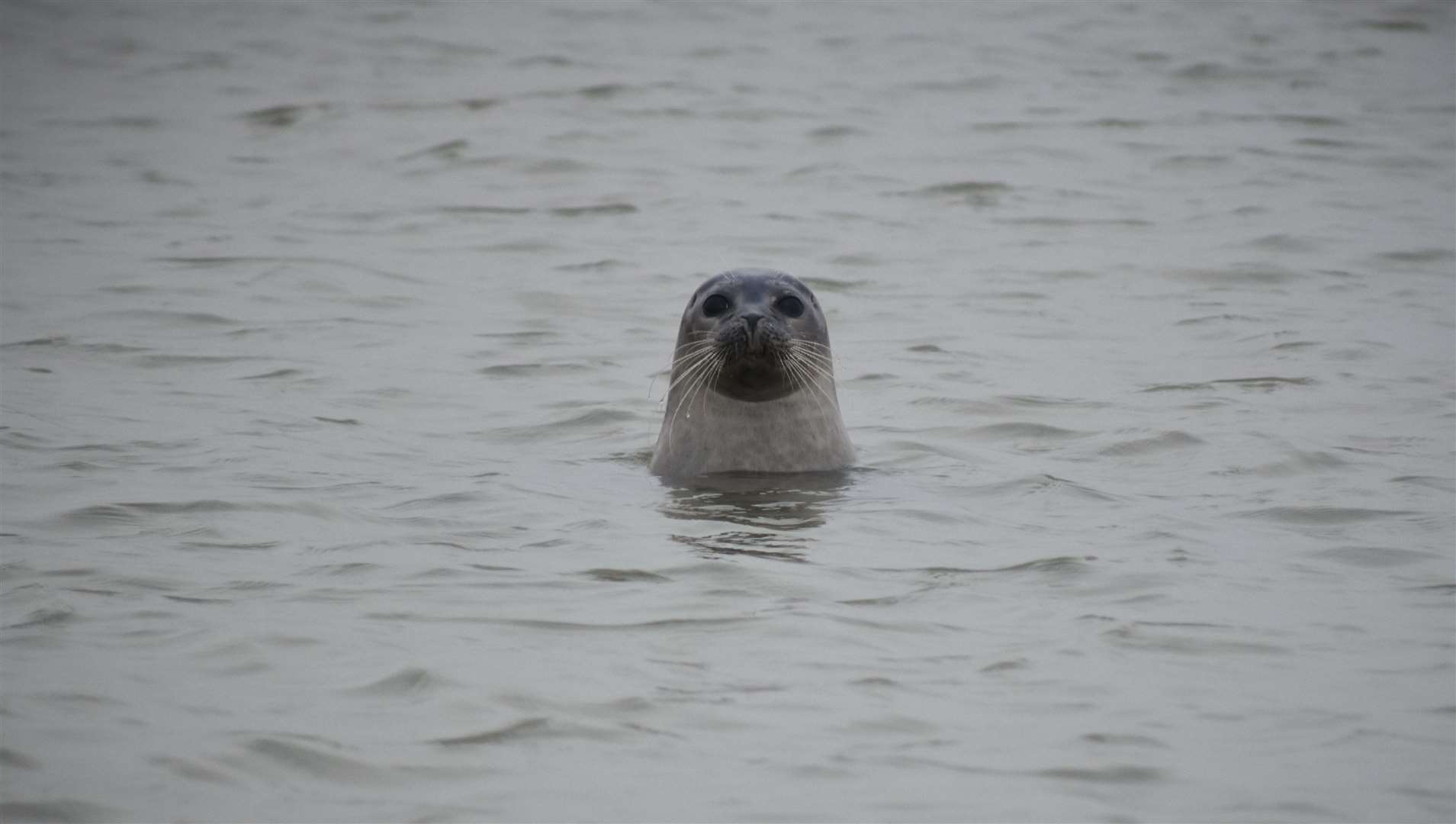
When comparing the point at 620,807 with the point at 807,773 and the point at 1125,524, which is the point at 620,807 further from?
the point at 1125,524

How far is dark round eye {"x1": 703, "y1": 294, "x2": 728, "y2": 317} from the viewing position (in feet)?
29.0

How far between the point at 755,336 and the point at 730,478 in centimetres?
65

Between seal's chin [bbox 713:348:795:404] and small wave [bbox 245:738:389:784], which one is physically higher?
seal's chin [bbox 713:348:795:404]

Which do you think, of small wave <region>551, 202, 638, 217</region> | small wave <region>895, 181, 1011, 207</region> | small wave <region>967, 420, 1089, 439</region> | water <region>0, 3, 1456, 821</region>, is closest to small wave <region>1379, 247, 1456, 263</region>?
water <region>0, 3, 1456, 821</region>

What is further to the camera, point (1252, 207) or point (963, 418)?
point (1252, 207)

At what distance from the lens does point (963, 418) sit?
1045 cm

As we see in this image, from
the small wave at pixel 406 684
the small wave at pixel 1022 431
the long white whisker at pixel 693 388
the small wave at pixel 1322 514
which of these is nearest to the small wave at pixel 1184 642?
the small wave at pixel 1322 514

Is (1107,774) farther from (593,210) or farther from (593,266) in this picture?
(593,210)

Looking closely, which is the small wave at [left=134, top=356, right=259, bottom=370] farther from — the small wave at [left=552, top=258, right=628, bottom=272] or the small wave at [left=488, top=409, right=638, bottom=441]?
the small wave at [left=552, top=258, right=628, bottom=272]

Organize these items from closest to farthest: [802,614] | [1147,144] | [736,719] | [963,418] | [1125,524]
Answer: [736,719], [802,614], [1125,524], [963,418], [1147,144]

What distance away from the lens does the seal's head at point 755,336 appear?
8.59 meters

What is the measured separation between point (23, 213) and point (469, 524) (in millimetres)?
9366

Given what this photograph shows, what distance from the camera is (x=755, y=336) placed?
8.55 m

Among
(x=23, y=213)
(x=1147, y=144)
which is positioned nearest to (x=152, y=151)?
(x=23, y=213)
